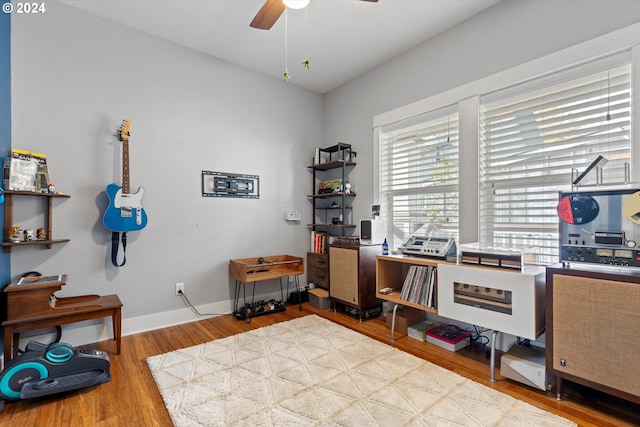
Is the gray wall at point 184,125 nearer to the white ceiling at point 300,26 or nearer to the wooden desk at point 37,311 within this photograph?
the white ceiling at point 300,26

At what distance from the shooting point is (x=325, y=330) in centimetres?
287

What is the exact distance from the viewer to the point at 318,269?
3826 mm

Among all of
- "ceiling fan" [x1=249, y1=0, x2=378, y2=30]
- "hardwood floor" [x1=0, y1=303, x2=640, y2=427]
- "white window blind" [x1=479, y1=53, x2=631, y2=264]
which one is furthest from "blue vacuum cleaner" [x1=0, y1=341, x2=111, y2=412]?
"white window blind" [x1=479, y1=53, x2=631, y2=264]

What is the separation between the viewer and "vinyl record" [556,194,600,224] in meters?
1.75

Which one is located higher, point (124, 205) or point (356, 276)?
point (124, 205)

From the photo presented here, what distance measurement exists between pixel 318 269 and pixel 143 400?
2.31 m

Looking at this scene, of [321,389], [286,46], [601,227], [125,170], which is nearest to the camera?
[601,227]

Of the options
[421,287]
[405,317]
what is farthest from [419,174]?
[405,317]

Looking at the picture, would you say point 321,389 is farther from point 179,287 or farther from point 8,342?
point 8,342

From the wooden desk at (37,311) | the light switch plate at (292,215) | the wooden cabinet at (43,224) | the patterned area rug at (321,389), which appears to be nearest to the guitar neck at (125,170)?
the wooden cabinet at (43,224)

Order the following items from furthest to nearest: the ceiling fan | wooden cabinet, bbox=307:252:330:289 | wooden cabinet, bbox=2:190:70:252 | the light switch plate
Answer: the light switch plate, wooden cabinet, bbox=307:252:330:289, wooden cabinet, bbox=2:190:70:252, the ceiling fan

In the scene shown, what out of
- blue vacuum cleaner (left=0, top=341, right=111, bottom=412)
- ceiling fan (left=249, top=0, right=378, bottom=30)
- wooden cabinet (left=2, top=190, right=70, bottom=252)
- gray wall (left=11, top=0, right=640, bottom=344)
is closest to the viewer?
blue vacuum cleaner (left=0, top=341, right=111, bottom=412)

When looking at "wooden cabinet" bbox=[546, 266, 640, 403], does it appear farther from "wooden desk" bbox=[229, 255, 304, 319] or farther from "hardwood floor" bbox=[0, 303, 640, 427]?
"wooden desk" bbox=[229, 255, 304, 319]

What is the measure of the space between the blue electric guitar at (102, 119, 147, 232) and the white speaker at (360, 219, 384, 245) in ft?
7.05
